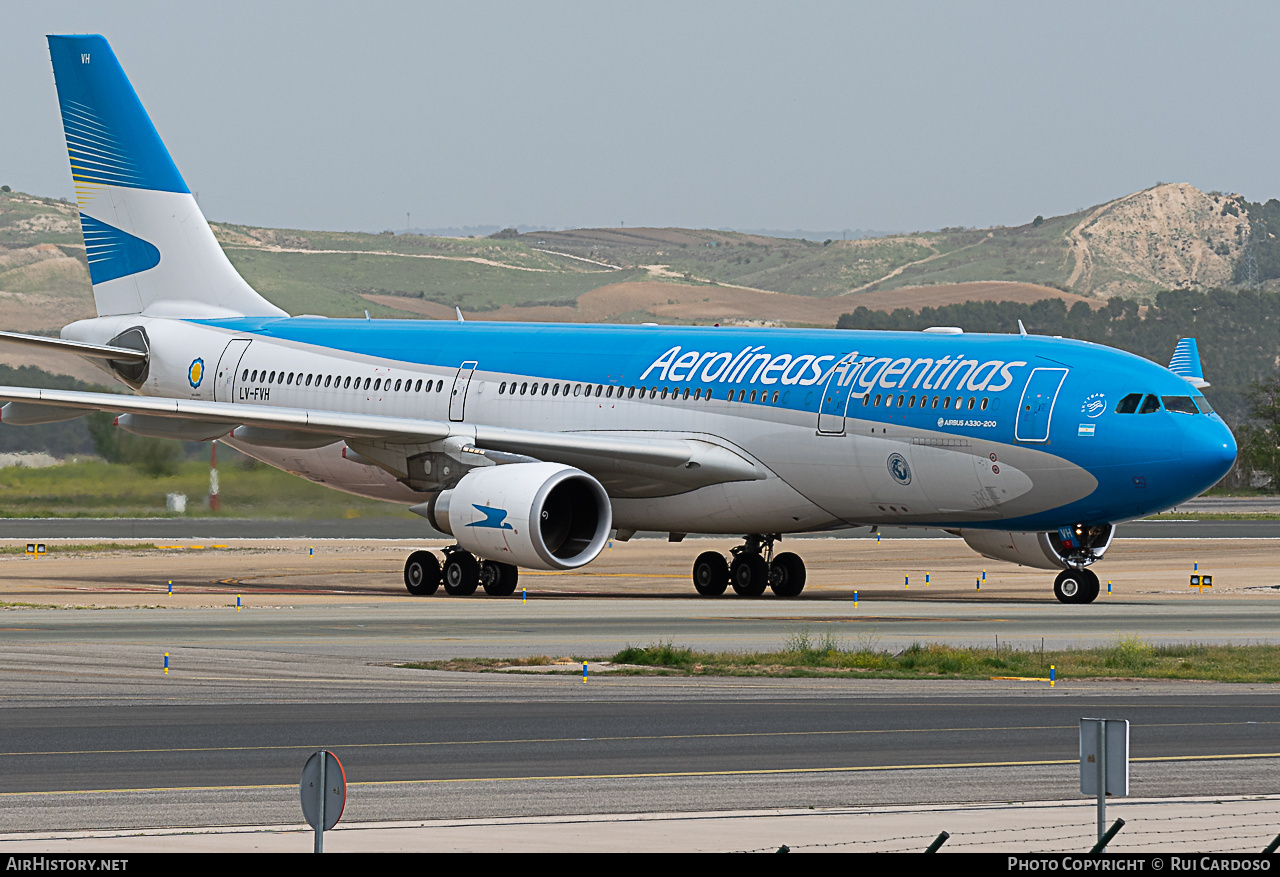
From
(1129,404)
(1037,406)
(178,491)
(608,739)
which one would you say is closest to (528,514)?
(1037,406)

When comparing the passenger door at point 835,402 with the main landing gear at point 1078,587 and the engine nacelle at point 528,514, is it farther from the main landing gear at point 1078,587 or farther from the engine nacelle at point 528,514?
the main landing gear at point 1078,587

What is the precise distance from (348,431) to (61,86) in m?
13.9

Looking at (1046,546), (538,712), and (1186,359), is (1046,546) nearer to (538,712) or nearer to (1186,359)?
(538,712)

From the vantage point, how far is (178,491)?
55.2 metres

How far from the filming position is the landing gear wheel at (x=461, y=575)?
3847cm

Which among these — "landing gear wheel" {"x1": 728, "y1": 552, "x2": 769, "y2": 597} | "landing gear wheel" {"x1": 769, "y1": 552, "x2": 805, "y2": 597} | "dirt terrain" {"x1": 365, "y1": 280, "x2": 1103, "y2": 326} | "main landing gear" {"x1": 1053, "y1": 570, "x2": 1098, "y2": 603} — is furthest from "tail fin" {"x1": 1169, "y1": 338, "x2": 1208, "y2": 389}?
"dirt terrain" {"x1": 365, "y1": 280, "x2": 1103, "y2": 326}

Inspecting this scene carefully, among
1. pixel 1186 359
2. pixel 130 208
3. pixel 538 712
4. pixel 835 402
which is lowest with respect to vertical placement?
pixel 538 712

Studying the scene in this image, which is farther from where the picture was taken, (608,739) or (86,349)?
(86,349)

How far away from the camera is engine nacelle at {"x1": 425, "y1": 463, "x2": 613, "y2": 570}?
35.3 metres

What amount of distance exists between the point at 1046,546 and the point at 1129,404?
5.38 m

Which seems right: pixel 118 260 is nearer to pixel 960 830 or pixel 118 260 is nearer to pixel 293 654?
pixel 293 654

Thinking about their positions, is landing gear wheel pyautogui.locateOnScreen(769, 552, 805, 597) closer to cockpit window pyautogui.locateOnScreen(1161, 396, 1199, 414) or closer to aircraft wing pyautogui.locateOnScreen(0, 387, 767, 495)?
aircraft wing pyautogui.locateOnScreen(0, 387, 767, 495)

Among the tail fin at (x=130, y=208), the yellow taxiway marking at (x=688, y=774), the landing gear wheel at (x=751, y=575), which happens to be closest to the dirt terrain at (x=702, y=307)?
the tail fin at (x=130, y=208)
